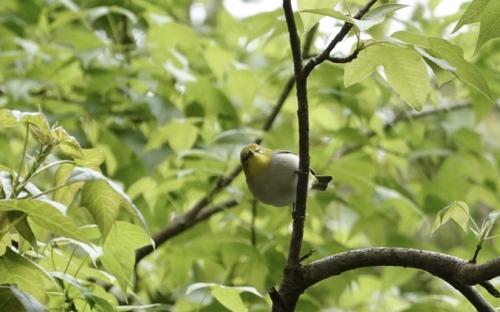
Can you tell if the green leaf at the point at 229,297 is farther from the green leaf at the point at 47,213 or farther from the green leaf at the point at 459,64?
the green leaf at the point at 459,64

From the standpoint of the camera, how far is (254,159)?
1.63 m

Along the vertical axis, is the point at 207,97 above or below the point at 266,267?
above

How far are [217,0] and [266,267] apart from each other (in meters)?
2.23

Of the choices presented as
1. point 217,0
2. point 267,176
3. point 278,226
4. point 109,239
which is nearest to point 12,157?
point 278,226

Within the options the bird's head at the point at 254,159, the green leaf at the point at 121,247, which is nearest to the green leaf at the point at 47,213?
the green leaf at the point at 121,247

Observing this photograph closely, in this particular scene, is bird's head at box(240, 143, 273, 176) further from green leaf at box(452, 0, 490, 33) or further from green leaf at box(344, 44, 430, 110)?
green leaf at box(452, 0, 490, 33)

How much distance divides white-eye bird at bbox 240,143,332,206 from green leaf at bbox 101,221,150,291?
350mm

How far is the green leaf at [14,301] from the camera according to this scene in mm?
917

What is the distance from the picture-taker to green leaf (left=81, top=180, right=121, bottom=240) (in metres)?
0.99

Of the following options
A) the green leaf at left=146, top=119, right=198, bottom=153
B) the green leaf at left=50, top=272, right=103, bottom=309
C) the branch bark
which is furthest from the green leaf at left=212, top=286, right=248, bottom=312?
the green leaf at left=146, top=119, right=198, bottom=153

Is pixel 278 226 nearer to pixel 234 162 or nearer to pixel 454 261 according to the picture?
pixel 234 162

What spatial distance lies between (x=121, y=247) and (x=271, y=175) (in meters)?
0.41

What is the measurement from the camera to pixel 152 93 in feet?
6.57

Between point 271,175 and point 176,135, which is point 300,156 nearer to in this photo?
point 271,175
